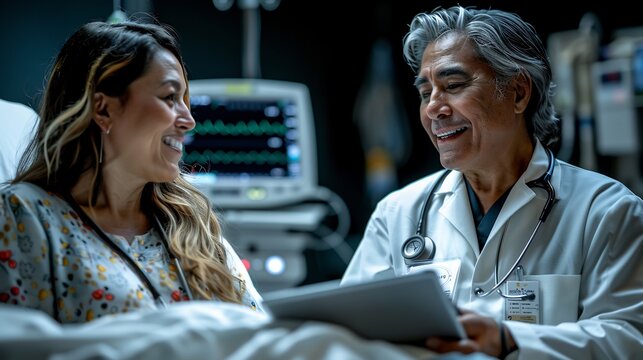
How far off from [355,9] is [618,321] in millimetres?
3240

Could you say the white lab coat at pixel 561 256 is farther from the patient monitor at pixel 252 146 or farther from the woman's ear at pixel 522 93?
the patient monitor at pixel 252 146

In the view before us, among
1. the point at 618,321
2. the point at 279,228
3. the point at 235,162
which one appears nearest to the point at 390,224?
the point at 618,321

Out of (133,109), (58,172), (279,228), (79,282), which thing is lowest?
(279,228)

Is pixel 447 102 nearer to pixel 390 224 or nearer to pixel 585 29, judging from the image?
pixel 390 224

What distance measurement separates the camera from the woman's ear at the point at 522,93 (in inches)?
84.0

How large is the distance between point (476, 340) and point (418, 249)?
515mm

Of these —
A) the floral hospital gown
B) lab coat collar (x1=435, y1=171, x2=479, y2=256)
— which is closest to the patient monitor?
lab coat collar (x1=435, y1=171, x2=479, y2=256)

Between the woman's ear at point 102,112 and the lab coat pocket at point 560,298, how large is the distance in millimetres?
1135

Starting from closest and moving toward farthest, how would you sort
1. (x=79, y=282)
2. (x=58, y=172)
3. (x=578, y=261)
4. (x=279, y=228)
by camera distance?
(x=79, y=282) < (x=58, y=172) < (x=578, y=261) < (x=279, y=228)

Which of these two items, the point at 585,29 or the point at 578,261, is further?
the point at 585,29

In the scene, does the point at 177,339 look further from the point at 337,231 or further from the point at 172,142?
the point at 337,231

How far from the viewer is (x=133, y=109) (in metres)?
1.77

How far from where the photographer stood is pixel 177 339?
115 centimetres

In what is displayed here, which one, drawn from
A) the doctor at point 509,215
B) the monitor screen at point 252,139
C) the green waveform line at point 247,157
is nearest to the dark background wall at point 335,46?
the monitor screen at point 252,139
